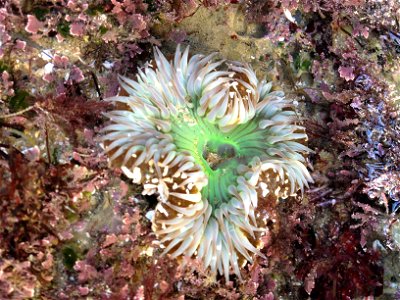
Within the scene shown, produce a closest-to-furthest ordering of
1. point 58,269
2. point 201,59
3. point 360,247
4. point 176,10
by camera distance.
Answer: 1. point 58,269
2. point 201,59
3. point 176,10
4. point 360,247

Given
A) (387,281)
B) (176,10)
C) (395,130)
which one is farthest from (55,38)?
(387,281)

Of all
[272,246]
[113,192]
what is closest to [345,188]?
[272,246]

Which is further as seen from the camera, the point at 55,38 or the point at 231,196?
the point at 55,38

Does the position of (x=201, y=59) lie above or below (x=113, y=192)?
above

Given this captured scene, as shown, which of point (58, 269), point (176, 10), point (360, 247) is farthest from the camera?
point (360, 247)

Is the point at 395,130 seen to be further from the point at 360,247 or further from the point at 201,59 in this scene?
the point at 201,59

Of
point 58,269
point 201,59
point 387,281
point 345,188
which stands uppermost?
point 201,59
